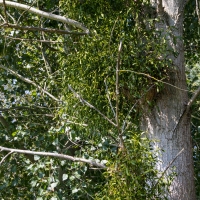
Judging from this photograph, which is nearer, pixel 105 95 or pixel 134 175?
pixel 134 175

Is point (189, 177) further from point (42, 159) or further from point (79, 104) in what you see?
point (42, 159)

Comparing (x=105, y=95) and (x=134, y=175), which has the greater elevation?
(x=105, y=95)

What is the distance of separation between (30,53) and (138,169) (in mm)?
2009

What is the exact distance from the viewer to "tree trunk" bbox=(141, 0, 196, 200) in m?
2.58

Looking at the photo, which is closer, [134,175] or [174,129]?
[134,175]

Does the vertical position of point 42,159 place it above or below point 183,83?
below

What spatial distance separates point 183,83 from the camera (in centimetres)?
275

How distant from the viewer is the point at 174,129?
2652mm

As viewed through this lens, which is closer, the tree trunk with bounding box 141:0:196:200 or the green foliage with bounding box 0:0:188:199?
the green foliage with bounding box 0:0:188:199

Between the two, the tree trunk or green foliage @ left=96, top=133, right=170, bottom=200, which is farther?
the tree trunk

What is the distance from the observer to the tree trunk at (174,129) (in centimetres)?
258

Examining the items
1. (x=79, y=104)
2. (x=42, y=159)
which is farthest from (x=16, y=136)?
(x=79, y=104)

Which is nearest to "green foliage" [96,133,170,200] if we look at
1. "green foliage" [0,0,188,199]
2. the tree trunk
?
"green foliage" [0,0,188,199]

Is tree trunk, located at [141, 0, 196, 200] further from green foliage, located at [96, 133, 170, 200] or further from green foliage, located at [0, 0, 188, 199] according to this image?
green foliage, located at [96, 133, 170, 200]
